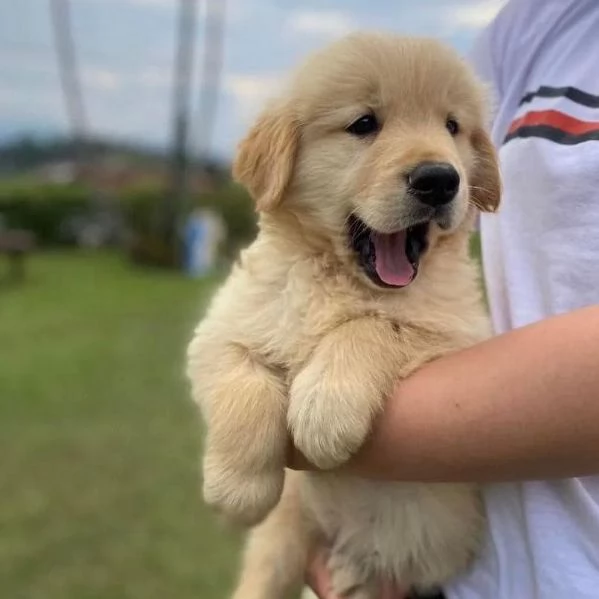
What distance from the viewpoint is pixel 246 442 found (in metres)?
1.51

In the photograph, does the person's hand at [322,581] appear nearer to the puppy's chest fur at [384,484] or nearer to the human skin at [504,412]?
the puppy's chest fur at [384,484]

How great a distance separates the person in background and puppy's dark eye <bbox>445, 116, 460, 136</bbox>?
13cm

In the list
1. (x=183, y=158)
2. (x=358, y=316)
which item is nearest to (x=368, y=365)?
(x=358, y=316)

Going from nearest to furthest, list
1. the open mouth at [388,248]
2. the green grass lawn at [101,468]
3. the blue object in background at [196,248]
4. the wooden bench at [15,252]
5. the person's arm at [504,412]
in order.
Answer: the person's arm at [504,412], the open mouth at [388,248], the green grass lawn at [101,468], the wooden bench at [15,252], the blue object in background at [196,248]

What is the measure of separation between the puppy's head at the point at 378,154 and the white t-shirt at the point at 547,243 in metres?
0.10

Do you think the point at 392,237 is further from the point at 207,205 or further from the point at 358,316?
the point at 207,205

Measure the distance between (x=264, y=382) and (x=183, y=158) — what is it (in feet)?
46.5

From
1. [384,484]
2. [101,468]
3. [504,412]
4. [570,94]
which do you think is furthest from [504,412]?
[101,468]

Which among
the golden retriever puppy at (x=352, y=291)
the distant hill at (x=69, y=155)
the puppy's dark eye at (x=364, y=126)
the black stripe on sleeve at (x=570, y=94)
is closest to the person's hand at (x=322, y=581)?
the golden retriever puppy at (x=352, y=291)

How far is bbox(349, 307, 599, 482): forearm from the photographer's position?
3.99ft

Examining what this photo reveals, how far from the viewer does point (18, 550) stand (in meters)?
4.30

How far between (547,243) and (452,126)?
15.2 inches

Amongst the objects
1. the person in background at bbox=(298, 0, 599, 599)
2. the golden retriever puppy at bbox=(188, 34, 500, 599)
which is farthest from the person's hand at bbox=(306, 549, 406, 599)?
the person in background at bbox=(298, 0, 599, 599)

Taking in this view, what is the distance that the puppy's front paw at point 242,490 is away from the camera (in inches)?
59.9
